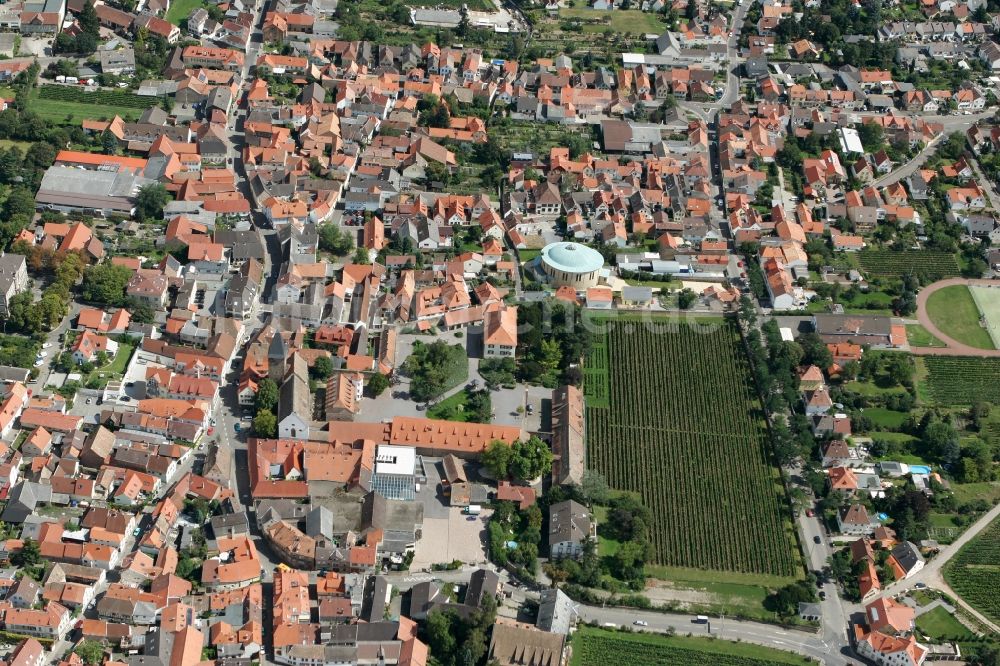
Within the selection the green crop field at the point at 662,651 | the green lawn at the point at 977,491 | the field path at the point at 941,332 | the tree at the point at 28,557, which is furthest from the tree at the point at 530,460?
the field path at the point at 941,332

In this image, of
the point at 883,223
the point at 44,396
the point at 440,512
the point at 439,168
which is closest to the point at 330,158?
the point at 439,168

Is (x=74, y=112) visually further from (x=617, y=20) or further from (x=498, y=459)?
(x=617, y=20)

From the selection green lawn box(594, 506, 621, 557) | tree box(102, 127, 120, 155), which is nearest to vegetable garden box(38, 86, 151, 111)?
tree box(102, 127, 120, 155)

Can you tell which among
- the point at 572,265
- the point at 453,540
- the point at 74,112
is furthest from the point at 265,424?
the point at 74,112

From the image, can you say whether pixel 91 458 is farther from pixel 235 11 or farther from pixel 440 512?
pixel 235 11

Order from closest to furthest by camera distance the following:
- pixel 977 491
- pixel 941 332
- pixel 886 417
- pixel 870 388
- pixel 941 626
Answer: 1. pixel 941 626
2. pixel 977 491
3. pixel 886 417
4. pixel 870 388
5. pixel 941 332

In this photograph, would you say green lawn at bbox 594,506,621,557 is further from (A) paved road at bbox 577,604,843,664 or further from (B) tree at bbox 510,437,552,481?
(B) tree at bbox 510,437,552,481

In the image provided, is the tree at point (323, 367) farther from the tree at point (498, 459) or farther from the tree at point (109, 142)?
the tree at point (109, 142)

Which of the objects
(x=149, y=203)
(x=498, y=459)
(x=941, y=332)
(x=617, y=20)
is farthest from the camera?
(x=617, y=20)

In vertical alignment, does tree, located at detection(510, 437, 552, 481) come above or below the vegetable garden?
below
